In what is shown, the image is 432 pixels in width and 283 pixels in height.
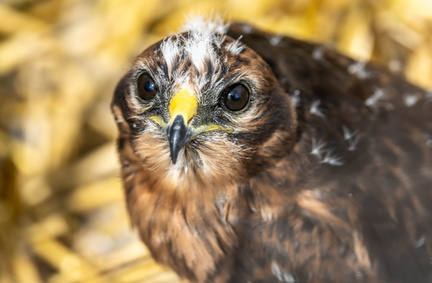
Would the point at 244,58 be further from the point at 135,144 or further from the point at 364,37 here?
the point at 364,37

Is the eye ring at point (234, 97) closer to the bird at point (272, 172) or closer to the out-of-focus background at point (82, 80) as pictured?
the bird at point (272, 172)

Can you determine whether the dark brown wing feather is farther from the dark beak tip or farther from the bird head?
the dark beak tip

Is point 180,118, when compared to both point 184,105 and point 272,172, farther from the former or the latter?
point 272,172

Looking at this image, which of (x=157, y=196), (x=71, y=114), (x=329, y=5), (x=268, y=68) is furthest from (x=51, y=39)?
(x=268, y=68)

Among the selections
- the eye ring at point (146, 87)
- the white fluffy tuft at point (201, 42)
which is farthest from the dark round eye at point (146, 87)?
the white fluffy tuft at point (201, 42)

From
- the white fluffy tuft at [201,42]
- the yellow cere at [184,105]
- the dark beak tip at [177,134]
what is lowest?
the dark beak tip at [177,134]

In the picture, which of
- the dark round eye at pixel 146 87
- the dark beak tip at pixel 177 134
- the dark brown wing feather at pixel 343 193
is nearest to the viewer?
the dark beak tip at pixel 177 134
